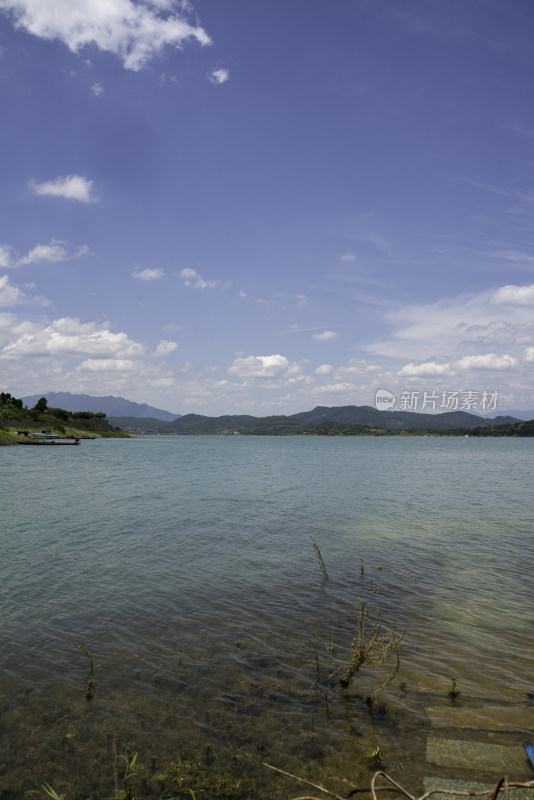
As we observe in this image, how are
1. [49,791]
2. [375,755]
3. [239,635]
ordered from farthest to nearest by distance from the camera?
1. [239,635]
2. [375,755]
3. [49,791]

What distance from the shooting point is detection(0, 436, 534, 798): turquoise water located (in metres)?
7.70

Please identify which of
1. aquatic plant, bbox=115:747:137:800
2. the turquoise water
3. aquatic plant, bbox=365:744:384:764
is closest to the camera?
aquatic plant, bbox=115:747:137:800

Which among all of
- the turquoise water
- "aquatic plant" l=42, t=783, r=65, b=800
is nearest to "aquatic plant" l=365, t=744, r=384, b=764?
the turquoise water

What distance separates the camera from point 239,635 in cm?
1207

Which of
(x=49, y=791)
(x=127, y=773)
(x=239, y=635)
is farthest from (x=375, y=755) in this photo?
(x=239, y=635)

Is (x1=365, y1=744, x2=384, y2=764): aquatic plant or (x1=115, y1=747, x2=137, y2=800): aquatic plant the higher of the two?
(x1=365, y1=744, x2=384, y2=764): aquatic plant

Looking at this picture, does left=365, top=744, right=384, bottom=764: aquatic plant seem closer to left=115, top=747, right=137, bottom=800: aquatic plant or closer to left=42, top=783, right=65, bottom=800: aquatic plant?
left=115, top=747, right=137, bottom=800: aquatic plant

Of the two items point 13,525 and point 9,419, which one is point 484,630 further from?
point 9,419

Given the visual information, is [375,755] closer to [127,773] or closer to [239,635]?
[127,773]

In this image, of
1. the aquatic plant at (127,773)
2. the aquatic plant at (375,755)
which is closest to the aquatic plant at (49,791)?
the aquatic plant at (127,773)

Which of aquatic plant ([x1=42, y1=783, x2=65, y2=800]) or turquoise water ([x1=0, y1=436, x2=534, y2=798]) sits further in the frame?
turquoise water ([x1=0, y1=436, x2=534, y2=798])

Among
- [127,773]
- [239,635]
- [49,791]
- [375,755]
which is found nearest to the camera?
[49,791]

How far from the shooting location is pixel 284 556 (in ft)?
66.5

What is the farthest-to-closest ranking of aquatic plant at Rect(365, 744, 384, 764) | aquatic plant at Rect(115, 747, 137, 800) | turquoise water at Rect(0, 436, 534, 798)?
turquoise water at Rect(0, 436, 534, 798), aquatic plant at Rect(365, 744, 384, 764), aquatic plant at Rect(115, 747, 137, 800)
